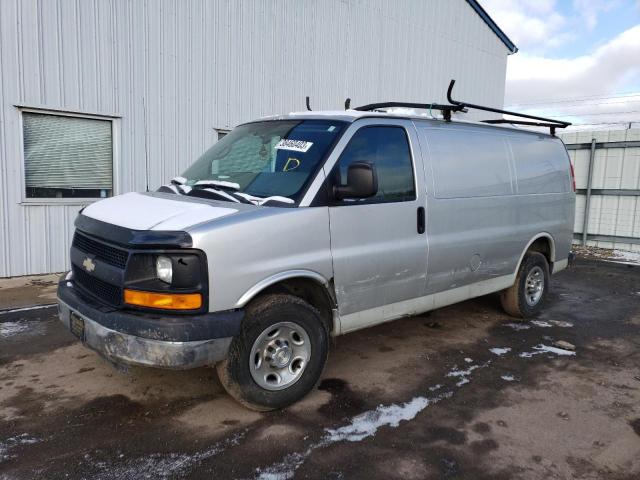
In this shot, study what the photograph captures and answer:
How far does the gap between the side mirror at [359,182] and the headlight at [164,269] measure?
1.33 m

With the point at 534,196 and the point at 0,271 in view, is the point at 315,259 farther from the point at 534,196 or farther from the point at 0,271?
the point at 0,271

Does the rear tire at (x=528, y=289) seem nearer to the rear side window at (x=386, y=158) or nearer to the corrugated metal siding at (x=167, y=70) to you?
the rear side window at (x=386, y=158)

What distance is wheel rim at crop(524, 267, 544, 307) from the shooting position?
20.0 ft

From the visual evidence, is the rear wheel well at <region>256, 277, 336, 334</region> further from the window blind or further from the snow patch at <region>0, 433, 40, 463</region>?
the window blind

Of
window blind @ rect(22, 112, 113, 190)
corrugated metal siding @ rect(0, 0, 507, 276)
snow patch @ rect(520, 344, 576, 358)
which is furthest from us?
window blind @ rect(22, 112, 113, 190)

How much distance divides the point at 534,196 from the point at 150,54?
6.30 meters

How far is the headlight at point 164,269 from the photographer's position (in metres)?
3.12

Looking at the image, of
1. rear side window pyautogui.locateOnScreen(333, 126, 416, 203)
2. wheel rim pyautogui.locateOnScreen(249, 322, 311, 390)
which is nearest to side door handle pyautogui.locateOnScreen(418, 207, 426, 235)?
rear side window pyautogui.locateOnScreen(333, 126, 416, 203)

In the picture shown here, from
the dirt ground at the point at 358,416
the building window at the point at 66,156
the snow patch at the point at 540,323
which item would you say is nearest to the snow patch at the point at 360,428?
the dirt ground at the point at 358,416

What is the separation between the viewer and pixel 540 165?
19.6 feet

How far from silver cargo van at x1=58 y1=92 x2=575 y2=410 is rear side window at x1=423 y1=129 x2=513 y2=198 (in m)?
0.02

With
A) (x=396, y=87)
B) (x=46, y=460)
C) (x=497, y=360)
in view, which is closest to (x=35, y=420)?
(x=46, y=460)

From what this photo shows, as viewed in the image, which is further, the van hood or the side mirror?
the side mirror

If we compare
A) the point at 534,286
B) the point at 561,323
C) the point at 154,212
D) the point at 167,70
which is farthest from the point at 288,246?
the point at 167,70
